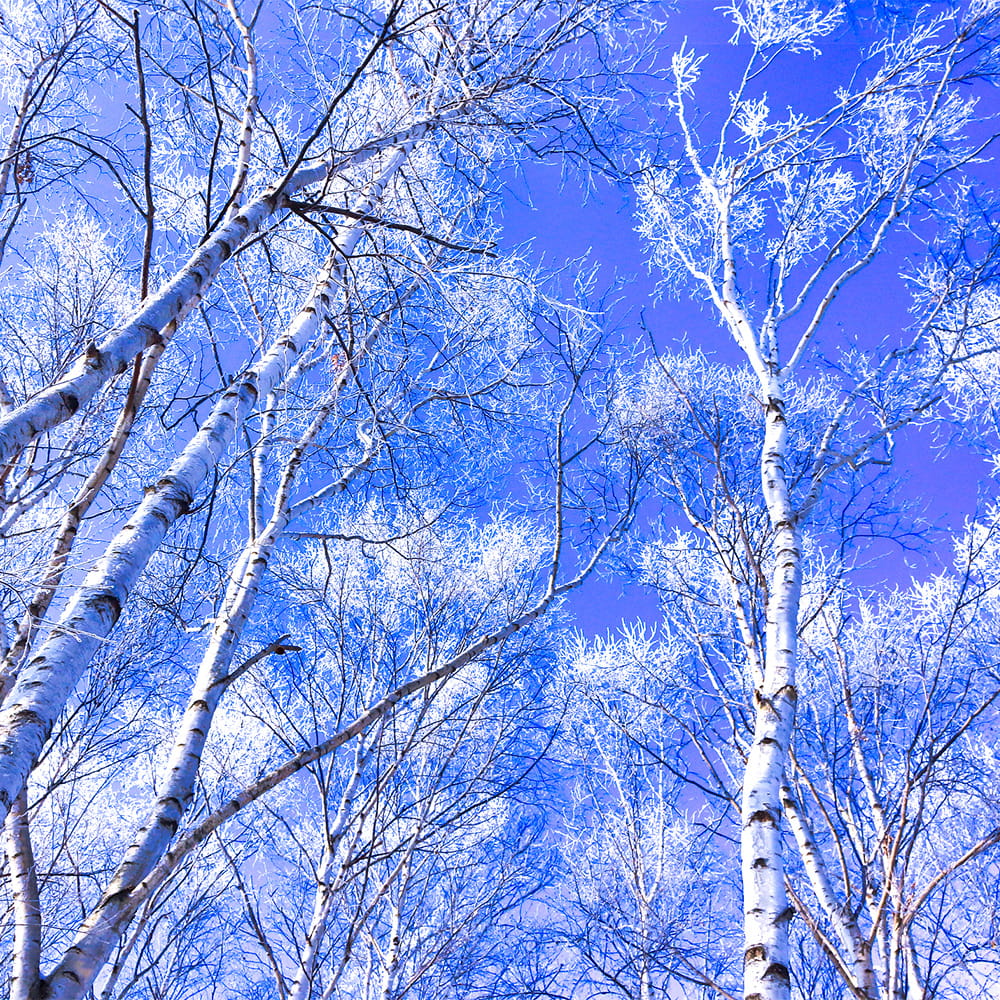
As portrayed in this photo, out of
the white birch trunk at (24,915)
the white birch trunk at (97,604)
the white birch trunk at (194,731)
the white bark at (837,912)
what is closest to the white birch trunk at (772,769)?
the white bark at (837,912)

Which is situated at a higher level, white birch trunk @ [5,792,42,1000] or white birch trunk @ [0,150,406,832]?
white birch trunk @ [0,150,406,832]

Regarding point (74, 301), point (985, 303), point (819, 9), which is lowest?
point (74, 301)

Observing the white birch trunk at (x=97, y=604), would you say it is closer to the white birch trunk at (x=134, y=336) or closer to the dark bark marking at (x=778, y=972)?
the white birch trunk at (x=134, y=336)

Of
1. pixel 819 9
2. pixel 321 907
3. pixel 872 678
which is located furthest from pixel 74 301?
pixel 872 678

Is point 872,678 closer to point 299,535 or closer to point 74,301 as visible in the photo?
point 299,535

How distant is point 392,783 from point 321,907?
1.34 m

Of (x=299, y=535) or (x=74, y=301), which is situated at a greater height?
(x=74, y=301)

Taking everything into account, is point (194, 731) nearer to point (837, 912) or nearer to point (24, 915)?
point (24, 915)

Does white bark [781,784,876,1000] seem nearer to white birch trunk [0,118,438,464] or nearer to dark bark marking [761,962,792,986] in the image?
dark bark marking [761,962,792,986]

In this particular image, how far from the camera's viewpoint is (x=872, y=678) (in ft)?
18.4

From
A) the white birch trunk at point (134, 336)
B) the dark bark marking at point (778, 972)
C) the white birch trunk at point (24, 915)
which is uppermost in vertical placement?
the white birch trunk at point (134, 336)

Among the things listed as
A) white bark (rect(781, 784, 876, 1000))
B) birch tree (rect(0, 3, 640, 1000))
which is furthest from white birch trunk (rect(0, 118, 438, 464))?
white bark (rect(781, 784, 876, 1000))

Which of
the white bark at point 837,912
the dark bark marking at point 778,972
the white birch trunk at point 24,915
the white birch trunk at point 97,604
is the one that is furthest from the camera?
the white bark at point 837,912

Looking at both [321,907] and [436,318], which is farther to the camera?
[436,318]
